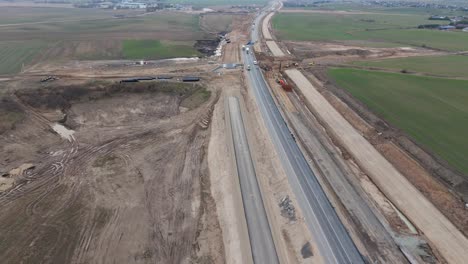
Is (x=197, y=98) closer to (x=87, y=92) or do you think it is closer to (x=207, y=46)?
(x=87, y=92)

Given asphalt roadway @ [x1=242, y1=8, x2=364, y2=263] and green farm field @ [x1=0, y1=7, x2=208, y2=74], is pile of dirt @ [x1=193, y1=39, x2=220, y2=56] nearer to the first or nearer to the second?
green farm field @ [x1=0, y1=7, x2=208, y2=74]

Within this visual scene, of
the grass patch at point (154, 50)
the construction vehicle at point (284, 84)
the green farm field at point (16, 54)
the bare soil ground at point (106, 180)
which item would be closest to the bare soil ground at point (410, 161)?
the construction vehicle at point (284, 84)

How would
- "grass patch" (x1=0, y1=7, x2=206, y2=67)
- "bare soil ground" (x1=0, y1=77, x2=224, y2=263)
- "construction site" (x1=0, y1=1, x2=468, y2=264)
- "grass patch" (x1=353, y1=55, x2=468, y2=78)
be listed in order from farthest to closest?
"grass patch" (x1=0, y1=7, x2=206, y2=67)
"grass patch" (x1=353, y1=55, x2=468, y2=78)
"bare soil ground" (x1=0, y1=77, x2=224, y2=263)
"construction site" (x1=0, y1=1, x2=468, y2=264)

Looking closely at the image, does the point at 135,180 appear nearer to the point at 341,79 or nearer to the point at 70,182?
the point at 70,182

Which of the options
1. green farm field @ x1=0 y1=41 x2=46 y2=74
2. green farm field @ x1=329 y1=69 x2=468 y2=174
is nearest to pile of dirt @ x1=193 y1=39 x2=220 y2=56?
green farm field @ x1=329 y1=69 x2=468 y2=174

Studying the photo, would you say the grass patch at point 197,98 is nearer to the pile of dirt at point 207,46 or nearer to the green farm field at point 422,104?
the pile of dirt at point 207,46

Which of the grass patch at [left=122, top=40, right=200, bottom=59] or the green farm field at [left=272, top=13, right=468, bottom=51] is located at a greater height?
the green farm field at [left=272, top=13, right=468, bottom=51]

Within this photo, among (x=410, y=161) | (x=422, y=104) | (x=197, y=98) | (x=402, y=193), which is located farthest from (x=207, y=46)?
(x=402, y=193)

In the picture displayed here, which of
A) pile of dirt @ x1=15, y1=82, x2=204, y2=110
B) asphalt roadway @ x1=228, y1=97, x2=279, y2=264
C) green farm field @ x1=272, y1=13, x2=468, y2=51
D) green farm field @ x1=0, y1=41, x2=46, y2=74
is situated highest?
green farm field @ x1=272, y1=13, x2=468, y2=51
